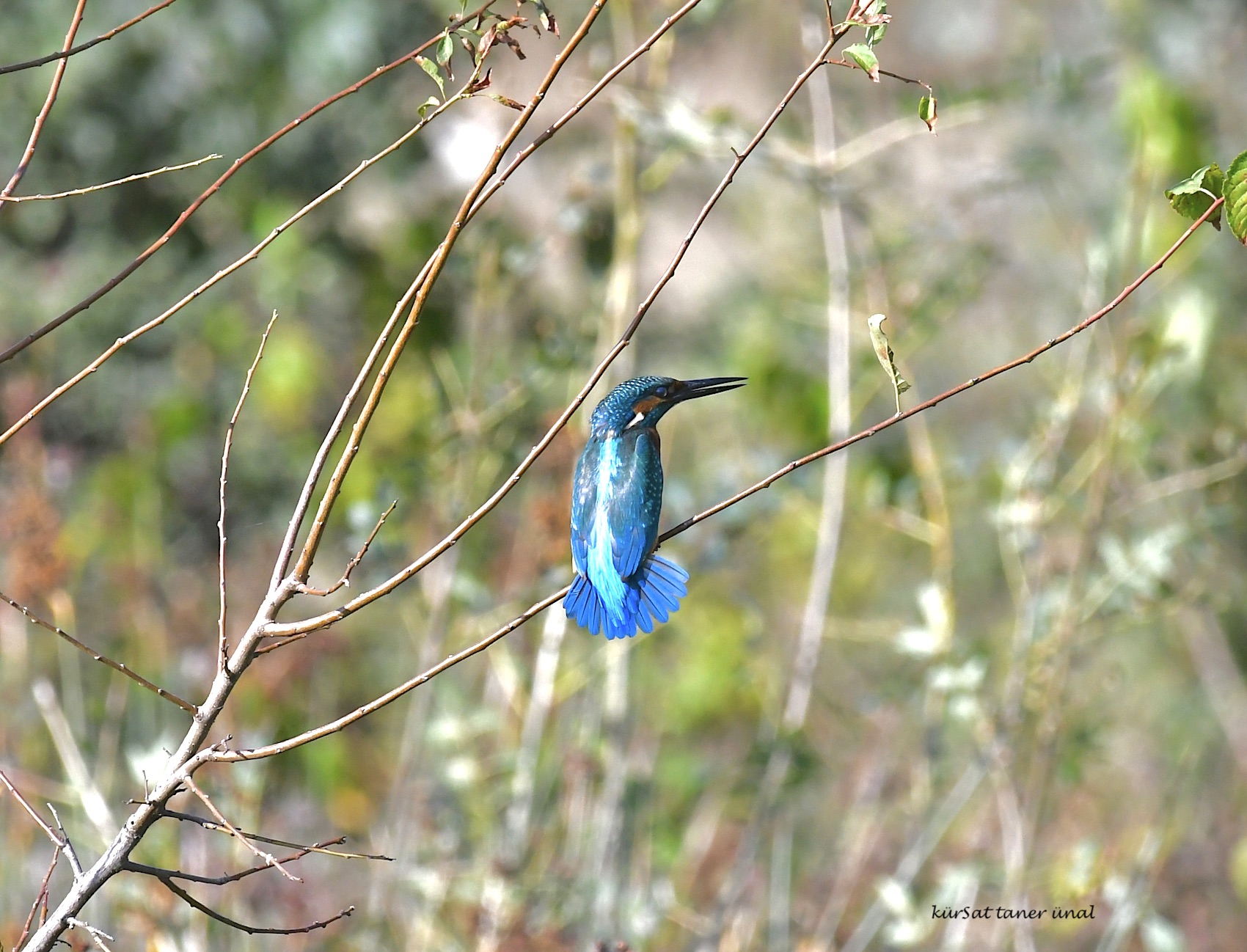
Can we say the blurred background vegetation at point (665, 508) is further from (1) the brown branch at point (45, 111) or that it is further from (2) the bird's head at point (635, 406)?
(1) the brown branch at point (45, 111)

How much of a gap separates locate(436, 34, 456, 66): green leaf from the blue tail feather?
3.16ft

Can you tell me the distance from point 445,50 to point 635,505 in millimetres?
1043

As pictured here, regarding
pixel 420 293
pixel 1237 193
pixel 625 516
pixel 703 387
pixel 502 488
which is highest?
pixel 703 387

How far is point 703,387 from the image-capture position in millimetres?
2371

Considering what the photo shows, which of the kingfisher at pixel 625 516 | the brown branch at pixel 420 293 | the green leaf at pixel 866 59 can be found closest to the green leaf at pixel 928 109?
the green leaf at pixel 866 59

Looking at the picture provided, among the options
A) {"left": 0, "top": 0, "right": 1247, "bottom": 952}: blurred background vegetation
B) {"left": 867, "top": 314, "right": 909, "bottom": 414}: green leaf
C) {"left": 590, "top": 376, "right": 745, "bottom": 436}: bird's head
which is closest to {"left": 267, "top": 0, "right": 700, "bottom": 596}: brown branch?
{"left": 867, "top": 314, "right": 909, "bottom": 414}: green leaf

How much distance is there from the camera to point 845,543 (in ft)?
18.1

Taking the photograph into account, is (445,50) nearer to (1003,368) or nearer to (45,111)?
(45,111)

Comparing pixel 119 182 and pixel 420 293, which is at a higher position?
pixel 119 182

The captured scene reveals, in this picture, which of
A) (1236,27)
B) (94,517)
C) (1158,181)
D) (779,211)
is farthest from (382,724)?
(1236,27)

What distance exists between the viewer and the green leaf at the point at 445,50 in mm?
1450
